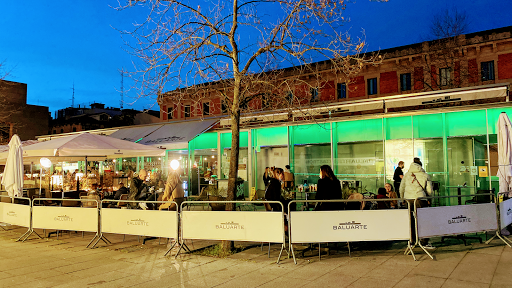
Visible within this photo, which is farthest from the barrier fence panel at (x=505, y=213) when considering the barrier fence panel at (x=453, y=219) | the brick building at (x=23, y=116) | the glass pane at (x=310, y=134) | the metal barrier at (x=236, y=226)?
the brick building at (x=23, y=116)

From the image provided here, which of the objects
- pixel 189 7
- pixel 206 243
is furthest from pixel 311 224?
pixel 189 7

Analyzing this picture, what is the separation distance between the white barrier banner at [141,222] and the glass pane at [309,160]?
367 inches

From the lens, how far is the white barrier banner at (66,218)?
816 cm

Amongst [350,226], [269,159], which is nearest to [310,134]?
[269,159]

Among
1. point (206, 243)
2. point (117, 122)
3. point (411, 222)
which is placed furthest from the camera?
point (117, 122)

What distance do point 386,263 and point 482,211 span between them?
2.41 m

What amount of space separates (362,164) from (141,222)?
32.0ft

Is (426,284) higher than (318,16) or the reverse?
the reverse

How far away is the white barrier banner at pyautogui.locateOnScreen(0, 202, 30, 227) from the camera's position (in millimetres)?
9086

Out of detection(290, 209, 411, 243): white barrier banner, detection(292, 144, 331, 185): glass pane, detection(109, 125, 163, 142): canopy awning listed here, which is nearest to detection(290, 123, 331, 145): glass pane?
detection(292, 144, 331, 185): glass pane

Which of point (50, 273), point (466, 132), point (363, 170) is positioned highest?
point (466, 132)

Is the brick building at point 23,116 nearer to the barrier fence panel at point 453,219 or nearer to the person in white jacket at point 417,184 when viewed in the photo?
the person in white jacket at point 417,184

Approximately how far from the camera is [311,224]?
646cm

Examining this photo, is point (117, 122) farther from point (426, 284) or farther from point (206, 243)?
point (426, 284)
